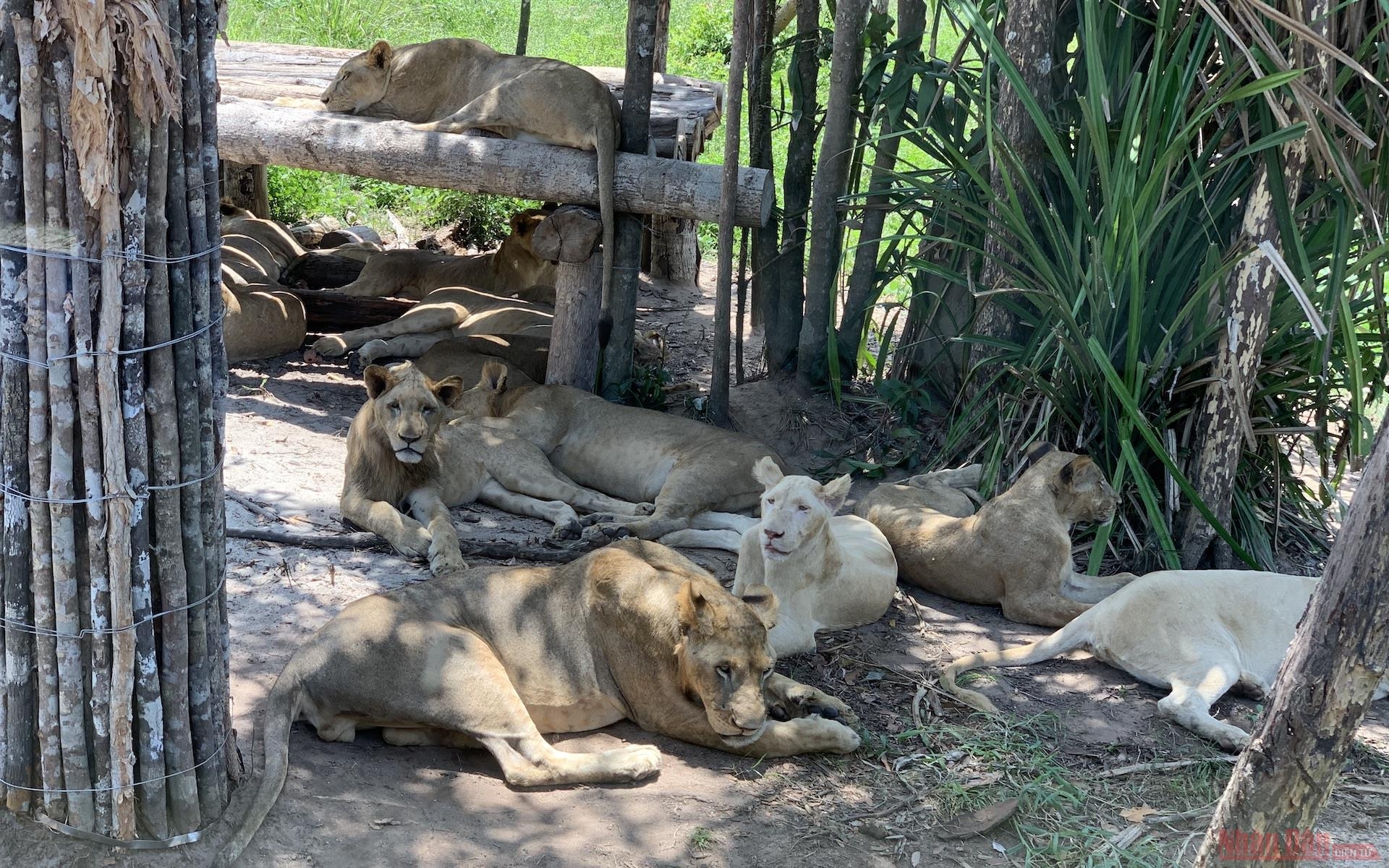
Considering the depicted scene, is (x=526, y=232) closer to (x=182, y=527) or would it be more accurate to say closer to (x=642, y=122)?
(x=642, y=122)

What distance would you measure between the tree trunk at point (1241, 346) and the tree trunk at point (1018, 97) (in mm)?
1113

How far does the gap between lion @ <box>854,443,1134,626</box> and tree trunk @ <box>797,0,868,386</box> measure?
1717mm

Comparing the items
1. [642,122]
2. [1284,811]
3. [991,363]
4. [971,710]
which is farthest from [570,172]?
[1284,811]

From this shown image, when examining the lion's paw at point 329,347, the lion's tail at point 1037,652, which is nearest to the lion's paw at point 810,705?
the lion's tail at point 1037,652

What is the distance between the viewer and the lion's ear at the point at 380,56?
812 centimetres

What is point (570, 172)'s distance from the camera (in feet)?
24.1

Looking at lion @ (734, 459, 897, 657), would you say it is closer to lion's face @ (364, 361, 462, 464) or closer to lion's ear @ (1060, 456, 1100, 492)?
lion's ear @ (1060, 456, 1100, 492)

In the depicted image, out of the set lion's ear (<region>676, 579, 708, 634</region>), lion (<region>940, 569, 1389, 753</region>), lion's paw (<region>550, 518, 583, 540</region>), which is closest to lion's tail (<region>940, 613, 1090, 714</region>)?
lion (<region>940, 569, 1389, 753</region>)

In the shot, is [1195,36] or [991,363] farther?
[991,363]

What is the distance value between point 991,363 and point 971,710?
247 cm

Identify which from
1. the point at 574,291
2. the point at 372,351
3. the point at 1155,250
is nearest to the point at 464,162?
the point at 574,291

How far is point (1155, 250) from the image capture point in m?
6.11

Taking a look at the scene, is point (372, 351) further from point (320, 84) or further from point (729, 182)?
point (729, 182)

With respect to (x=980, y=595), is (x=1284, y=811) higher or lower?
higher
